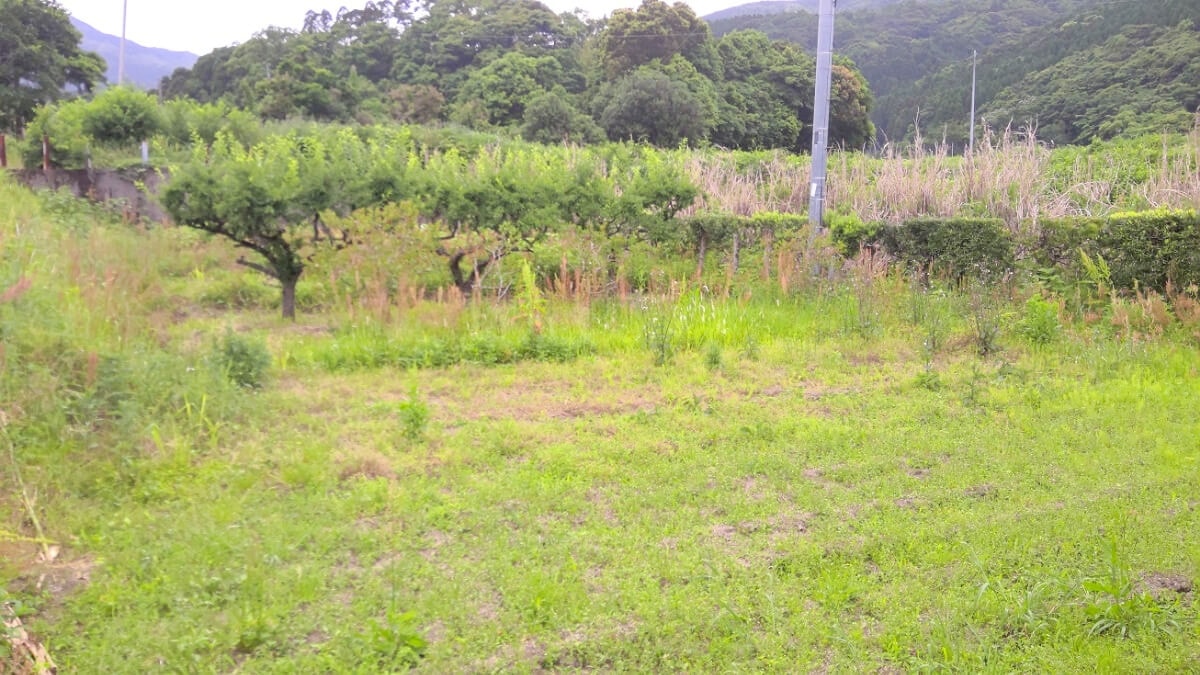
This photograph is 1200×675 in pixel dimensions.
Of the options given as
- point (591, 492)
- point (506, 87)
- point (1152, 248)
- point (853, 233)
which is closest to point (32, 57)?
point (506, 87)

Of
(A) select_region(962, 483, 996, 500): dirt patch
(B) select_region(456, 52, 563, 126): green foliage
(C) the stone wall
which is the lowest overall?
(A) select_region(962, 483, 996, 500): dirt patch

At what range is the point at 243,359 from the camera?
5625mm

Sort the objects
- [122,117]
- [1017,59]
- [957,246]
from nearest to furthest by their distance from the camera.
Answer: [957,246]
[122,117]
[1017,59]

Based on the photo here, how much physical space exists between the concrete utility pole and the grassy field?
2.56 metres

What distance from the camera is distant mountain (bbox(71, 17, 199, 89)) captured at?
95.8ft

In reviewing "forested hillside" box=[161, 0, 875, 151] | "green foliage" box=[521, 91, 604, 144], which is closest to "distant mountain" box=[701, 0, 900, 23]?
"forested hillside" box=[161, 0, 875, 151]

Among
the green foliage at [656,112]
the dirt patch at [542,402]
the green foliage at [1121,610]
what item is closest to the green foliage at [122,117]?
the dirt patch at [542,402]

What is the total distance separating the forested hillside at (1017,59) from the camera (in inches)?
1019

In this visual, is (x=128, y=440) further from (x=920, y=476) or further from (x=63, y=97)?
(x=63, y=97)

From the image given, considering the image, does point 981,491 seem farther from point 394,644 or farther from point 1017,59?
point 1017,59

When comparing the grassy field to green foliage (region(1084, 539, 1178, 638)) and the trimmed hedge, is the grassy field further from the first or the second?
the trimmed hedge

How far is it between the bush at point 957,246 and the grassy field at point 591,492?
1579 mm

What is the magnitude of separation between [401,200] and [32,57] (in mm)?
28245

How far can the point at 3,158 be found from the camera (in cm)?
1589
